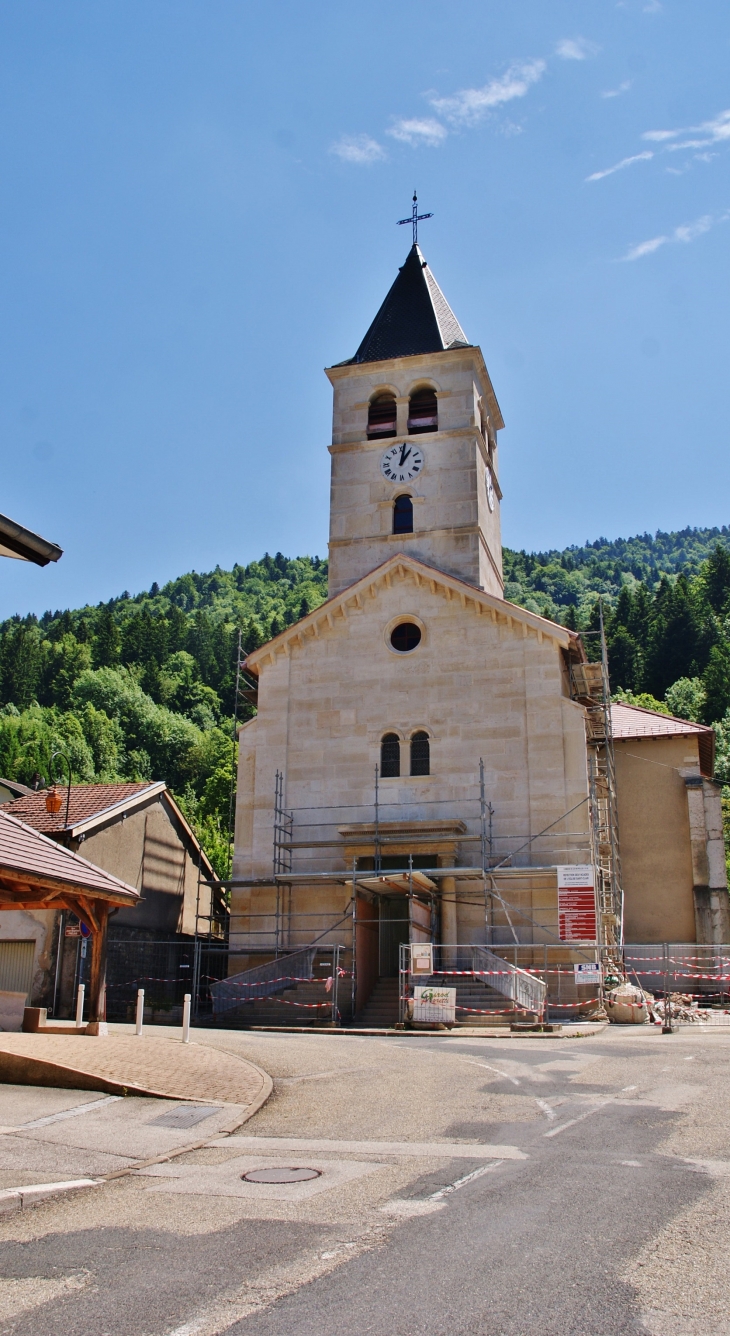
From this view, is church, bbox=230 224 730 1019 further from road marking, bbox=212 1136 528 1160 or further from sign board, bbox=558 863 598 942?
road marking, bbox=212 1136 528 1160

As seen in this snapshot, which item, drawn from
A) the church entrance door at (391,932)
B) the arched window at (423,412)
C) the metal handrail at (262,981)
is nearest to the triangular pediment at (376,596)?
the arched window at (423,412)

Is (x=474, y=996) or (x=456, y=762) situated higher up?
(x=456, y=762)

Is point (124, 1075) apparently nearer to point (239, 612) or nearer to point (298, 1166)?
point (298, 1166)

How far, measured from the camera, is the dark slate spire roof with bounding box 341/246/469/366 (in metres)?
41.5

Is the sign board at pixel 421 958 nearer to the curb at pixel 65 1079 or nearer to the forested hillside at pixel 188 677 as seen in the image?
the curb at pixel 65 1079

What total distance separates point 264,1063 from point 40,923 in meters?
Result: 13.4

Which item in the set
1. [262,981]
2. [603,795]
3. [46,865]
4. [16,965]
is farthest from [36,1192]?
[603,795]

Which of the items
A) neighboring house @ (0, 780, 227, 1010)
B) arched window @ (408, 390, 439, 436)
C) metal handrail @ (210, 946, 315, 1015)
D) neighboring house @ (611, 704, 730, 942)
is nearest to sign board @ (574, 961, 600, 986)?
metal handrail @ (210, 946, 315, 1015)

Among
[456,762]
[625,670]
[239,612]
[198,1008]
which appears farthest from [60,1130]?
[239,612]

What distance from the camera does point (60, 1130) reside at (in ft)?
36.6

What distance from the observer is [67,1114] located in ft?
39.3

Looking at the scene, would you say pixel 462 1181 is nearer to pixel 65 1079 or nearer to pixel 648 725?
pixel 65 1079

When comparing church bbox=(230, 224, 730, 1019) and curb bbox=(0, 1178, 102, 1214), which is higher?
church bbox=(230, 224, 730, 1019)

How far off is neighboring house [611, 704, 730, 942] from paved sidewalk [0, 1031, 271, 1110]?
2481cm
